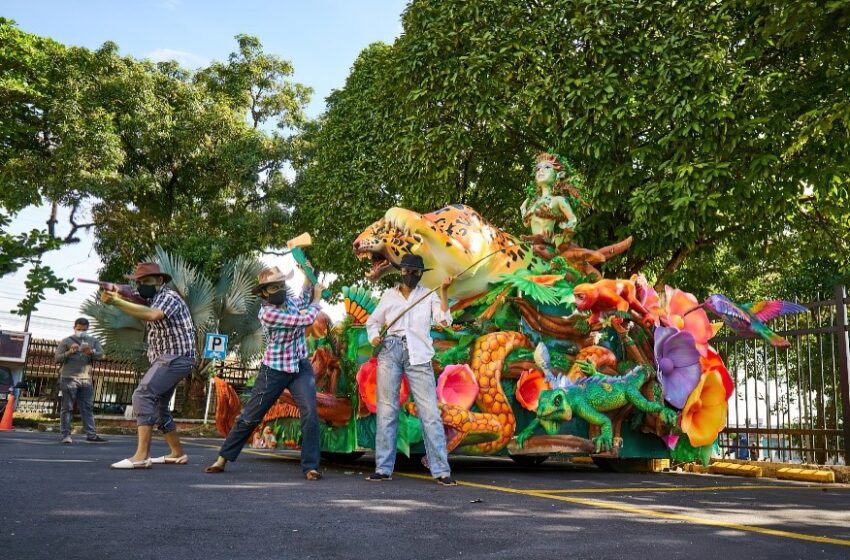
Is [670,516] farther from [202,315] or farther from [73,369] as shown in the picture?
[202,315]

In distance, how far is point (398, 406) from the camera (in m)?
5.65

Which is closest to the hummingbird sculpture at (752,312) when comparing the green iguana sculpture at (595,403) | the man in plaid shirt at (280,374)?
the green iguana sculpture at (595,403)

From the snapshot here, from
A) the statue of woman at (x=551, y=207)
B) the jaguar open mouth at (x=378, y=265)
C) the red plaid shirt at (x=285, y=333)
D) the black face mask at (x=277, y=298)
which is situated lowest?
the red plaid shirt at (x=285, y=333)

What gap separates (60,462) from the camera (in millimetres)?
6164

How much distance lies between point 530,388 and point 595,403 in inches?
24.5

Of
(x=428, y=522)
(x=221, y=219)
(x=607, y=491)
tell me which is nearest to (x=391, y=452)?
(x=607, y=491)

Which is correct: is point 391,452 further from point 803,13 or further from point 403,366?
point 803,13

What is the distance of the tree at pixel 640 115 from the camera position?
29.2 feet

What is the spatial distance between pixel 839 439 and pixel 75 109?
19404 mm

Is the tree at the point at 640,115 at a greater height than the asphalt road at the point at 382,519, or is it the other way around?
the tree at the point at 640,115

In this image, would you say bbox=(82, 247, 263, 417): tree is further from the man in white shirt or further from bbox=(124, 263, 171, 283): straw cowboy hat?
the man in white shirt

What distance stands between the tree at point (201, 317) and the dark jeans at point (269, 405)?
9.32 meters

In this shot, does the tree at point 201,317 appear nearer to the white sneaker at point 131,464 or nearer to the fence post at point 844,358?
the white sneaker at point 131,464

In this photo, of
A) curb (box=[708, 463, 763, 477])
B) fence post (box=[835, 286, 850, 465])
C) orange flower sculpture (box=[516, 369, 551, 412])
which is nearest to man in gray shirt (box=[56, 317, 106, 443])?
orange flower sculpture (box=[516, 369, 551, 412])
